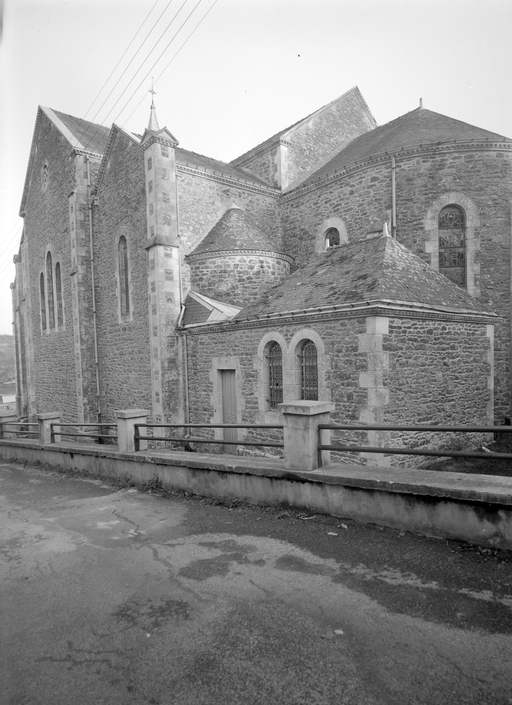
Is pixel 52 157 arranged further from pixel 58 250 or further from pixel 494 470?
pixel 494 470

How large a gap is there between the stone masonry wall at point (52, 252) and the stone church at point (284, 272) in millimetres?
148

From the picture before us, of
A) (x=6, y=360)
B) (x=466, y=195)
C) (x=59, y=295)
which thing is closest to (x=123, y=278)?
(x=59, y=295)

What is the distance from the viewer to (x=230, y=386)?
39.1 feet

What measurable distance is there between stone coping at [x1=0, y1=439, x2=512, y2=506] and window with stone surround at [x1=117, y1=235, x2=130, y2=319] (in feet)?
33.5

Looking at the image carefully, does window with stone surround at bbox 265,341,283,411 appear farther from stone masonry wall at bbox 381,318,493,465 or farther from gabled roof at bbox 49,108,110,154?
gabled roof at bbox 49,108,110,154

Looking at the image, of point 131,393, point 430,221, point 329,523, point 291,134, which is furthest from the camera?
point 291,134

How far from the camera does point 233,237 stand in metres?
13.9

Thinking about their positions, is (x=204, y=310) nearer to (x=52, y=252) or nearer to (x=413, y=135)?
(x=413, y=135)

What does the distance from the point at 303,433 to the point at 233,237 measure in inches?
398

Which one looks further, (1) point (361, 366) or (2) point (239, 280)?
(2) point (239, 280)

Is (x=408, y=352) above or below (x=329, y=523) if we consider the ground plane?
above

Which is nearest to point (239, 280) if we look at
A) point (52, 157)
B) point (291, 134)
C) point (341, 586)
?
point (291, 134)

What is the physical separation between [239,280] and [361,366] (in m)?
6.12

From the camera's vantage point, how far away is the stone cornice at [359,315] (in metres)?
8.44
